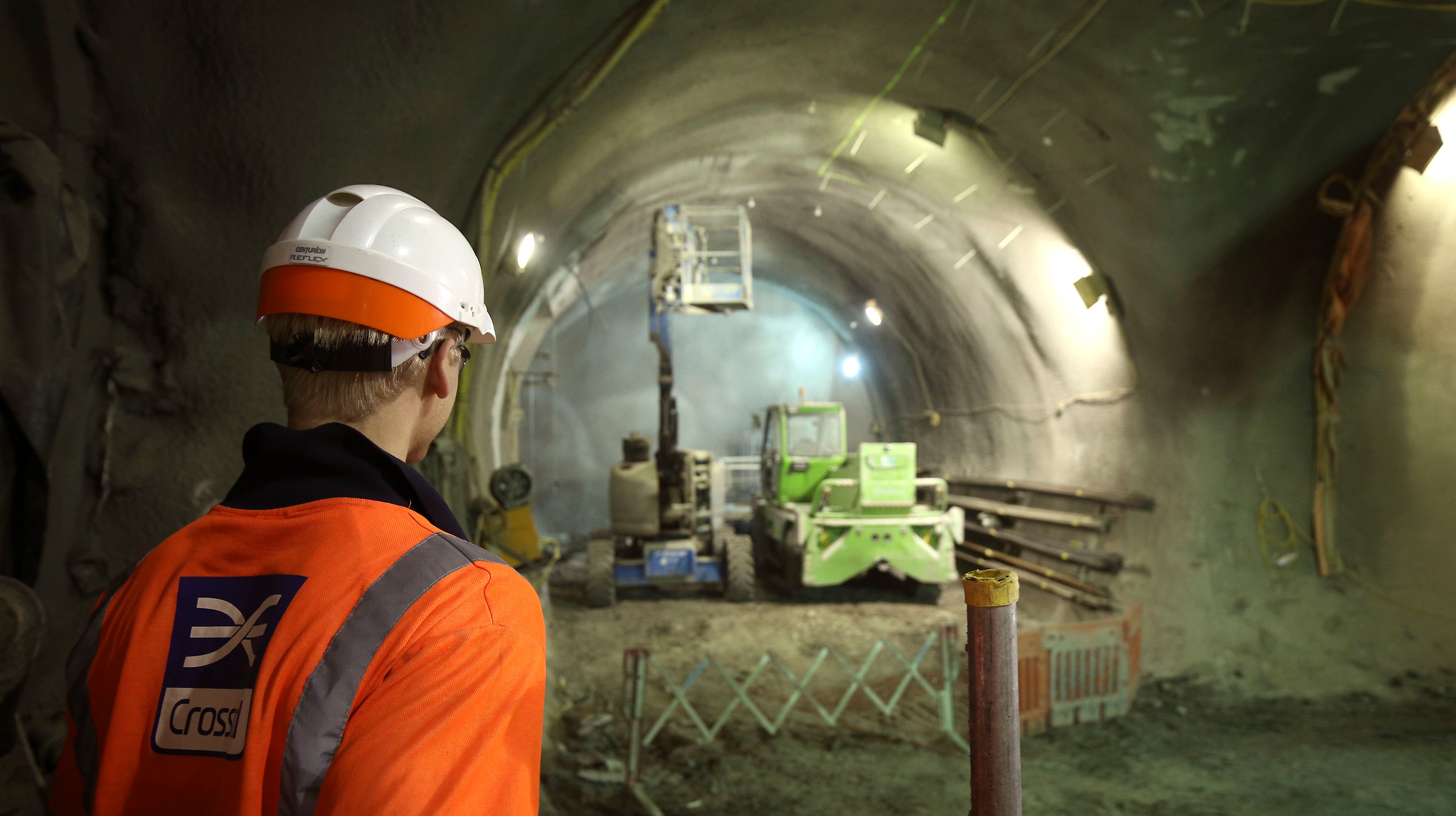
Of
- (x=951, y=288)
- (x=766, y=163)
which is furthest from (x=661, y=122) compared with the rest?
(x=951, y=288)

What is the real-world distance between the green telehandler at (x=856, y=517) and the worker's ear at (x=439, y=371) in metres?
8.26

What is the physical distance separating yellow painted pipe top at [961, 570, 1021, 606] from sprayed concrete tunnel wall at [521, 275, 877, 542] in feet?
47.3

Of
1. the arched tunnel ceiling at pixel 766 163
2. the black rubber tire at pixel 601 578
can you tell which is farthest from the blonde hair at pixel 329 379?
the black rubber tire at pixel 601 578

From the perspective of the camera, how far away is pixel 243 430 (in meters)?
3.53

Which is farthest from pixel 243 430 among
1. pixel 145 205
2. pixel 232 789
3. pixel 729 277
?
pixel 729 277

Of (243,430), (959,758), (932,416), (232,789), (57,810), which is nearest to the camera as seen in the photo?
(232,789)

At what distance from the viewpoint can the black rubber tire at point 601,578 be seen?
9.91 meters

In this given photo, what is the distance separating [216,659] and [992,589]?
1548mm

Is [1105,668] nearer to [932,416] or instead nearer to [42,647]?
[42,647]

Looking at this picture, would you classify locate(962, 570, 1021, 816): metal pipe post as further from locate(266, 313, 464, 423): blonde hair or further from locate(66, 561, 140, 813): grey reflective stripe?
locate(66, 561, 140, 813): grey reflective stripe

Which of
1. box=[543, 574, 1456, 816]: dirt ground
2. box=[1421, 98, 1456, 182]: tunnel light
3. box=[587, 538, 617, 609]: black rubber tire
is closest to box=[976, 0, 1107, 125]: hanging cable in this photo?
box=[1421, 98, 1456, 182]: tunnel light

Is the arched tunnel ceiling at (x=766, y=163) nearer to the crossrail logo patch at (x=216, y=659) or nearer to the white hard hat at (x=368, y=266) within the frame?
the white hard hat at (x=368, y=266)

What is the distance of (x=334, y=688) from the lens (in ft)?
3.34

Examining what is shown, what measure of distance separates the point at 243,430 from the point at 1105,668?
6.08 m
